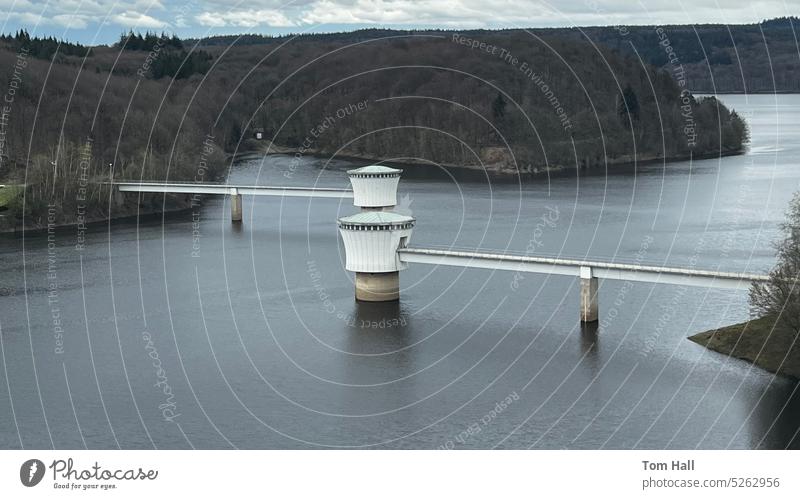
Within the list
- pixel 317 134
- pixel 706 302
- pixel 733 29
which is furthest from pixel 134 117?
pixel 733 29

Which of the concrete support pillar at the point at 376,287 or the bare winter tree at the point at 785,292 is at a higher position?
the bare winter tree at the point at 785,292

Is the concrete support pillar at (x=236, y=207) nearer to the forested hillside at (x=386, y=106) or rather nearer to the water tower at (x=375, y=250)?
the forested hillside at (x=386, y=106)

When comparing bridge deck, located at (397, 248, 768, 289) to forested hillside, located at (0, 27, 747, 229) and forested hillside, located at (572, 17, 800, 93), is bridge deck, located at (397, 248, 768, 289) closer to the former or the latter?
forested hillside, located at (0, 27, 747, 229)

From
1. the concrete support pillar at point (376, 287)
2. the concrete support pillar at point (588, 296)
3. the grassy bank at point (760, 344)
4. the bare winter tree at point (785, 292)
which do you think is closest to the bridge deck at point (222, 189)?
the concrete support pillar at point (376, 287)

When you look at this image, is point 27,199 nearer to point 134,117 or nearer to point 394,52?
point 134,117

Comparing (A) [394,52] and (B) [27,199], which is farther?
(A) [394,52]

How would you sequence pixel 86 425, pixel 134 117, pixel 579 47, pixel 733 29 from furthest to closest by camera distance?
pixel 733 29, pixel 579 47, pixel 134 117, pixel 86 425
